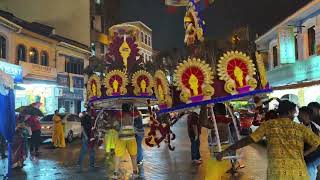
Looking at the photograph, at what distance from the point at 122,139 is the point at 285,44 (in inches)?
745

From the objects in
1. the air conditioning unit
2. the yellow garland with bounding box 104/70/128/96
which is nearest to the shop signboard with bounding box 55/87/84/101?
the air conditioning unit

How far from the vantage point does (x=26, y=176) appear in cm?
1323

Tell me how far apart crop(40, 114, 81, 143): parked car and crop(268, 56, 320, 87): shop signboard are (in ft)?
39.7

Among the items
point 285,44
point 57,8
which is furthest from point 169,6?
point 57,8

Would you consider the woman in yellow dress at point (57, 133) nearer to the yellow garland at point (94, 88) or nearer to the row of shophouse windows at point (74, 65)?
the yellow garland at point (94, 88)

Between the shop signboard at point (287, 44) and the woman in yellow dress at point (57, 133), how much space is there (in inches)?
525

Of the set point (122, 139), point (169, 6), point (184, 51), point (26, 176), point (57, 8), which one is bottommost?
point (26, 176)

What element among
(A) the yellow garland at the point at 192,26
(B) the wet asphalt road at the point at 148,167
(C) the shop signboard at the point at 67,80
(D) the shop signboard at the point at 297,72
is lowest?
(B) the wet asphalt road at the point at 148,167

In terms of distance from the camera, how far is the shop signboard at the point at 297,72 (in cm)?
2400

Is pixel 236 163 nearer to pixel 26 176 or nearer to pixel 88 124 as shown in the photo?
pixel 88 124

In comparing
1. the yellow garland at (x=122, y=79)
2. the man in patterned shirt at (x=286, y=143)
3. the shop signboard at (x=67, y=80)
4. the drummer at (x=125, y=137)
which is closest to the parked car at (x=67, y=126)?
the yellow garland at (x=122, y=79)

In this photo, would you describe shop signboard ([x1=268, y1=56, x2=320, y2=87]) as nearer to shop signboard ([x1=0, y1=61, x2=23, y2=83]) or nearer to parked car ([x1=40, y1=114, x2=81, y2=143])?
parked car ([x1=40, y1=114, x2=81, y2=143])

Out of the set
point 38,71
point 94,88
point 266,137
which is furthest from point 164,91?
point 38,71

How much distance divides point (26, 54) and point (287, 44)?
53.8 ft
